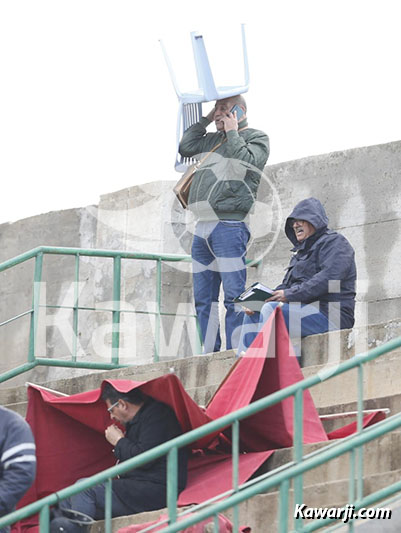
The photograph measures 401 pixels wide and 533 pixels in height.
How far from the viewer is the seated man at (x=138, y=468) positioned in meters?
8.17

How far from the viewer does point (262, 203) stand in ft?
43.9

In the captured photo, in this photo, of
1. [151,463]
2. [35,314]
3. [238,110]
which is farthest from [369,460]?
[35,314]

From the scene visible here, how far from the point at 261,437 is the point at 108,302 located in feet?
19.1

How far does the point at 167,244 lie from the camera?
13.8 metres

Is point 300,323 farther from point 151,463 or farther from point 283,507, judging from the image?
point 283,507

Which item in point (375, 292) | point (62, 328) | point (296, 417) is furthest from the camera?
point (62, 328)

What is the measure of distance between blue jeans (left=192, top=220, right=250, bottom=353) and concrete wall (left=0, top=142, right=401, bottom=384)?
1.49 m

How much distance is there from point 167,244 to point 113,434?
5490 mm

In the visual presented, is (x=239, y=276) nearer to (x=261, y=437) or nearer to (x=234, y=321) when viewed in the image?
(x=234, y=321)

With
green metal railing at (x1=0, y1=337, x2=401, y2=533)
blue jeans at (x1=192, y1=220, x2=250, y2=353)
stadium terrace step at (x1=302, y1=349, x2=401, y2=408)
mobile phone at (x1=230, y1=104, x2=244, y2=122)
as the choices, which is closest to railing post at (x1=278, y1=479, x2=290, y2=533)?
green metal railing at (x1=0, y1=337, x2=401, y2=533)

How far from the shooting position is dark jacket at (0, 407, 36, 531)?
275 inches

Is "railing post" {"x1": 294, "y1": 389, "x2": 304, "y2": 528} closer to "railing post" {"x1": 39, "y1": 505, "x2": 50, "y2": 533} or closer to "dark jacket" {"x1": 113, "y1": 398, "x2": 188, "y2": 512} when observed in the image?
"railing post" {"x1": 39, "y1": 505, "x2": 50, "y2": 533}

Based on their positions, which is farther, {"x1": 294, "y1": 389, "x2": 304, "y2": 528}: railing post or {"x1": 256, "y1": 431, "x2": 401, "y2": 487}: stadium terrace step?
{"x1": 256, "y1": 431, "x2": 401, "y2": 487}: stadium terrace step

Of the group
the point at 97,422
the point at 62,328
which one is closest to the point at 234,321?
the point at 97,422
